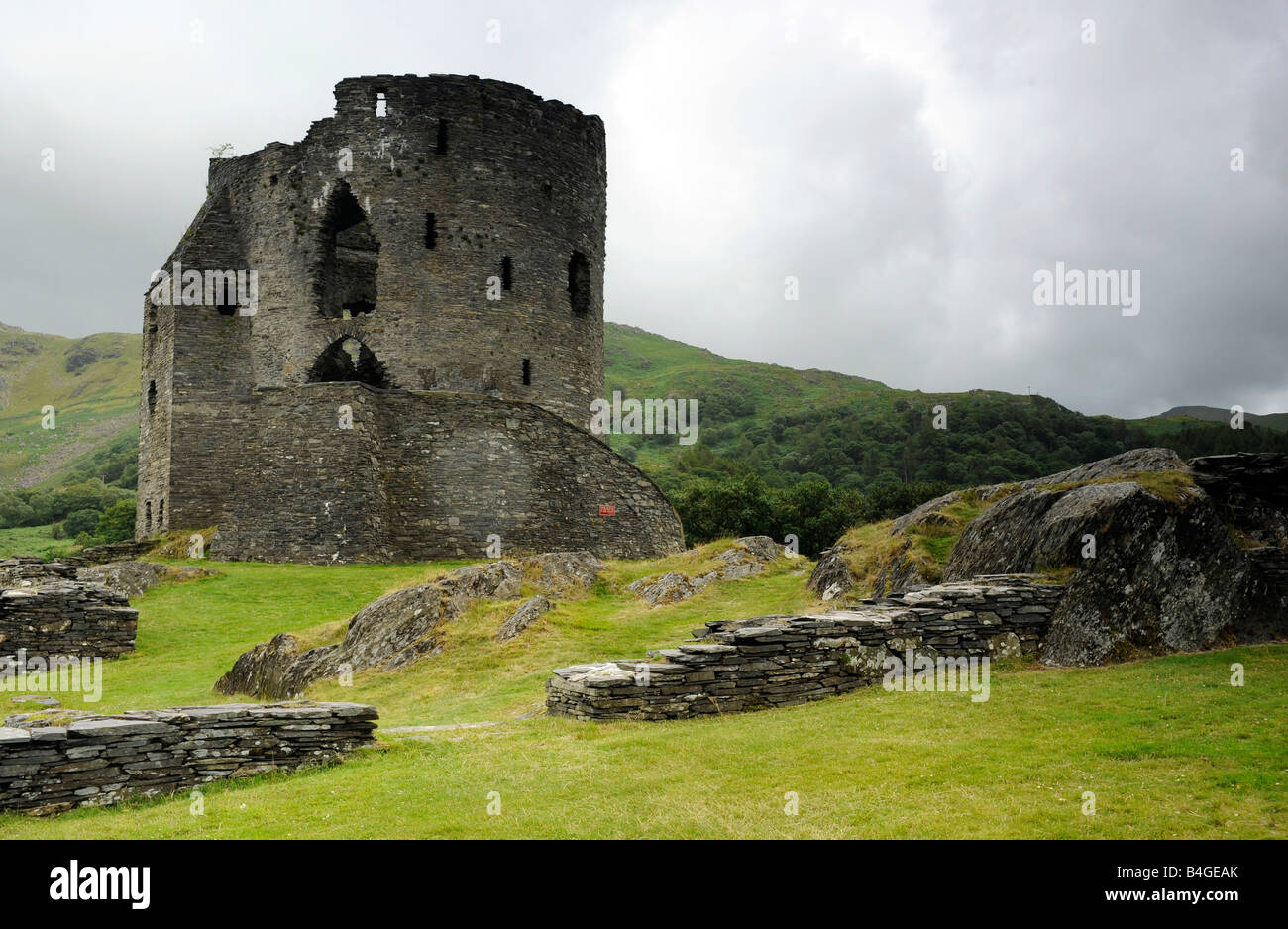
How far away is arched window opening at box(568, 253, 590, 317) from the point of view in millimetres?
36875

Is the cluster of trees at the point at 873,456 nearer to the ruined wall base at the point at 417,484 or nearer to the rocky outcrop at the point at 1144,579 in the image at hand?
the ruined wall base at the point at 417,484

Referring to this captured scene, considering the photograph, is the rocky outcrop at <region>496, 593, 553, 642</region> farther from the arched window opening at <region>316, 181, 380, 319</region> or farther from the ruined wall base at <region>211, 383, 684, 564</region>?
the arched window opening at <region>316, 181, 380, 319</region>

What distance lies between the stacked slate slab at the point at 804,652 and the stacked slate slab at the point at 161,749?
303 cm

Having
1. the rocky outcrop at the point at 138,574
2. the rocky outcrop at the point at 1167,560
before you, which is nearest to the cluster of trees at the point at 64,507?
the rocky outcrop at the point at 138,574

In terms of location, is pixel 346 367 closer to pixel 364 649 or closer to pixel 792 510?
pixel 364 649

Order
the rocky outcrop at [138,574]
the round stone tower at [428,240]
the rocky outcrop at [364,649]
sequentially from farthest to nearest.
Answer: the round stone tower at [428,240] < the rocky outcrop at [138,574] < the rocky outcrop at [364,649]

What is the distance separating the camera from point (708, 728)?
11.1 m

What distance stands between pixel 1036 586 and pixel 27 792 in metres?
12.3

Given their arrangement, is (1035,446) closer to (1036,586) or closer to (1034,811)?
(1036,586)

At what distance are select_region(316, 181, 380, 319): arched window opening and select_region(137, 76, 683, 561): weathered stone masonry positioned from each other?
8.7 inches

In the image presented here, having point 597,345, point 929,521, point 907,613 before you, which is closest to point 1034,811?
point 907,613

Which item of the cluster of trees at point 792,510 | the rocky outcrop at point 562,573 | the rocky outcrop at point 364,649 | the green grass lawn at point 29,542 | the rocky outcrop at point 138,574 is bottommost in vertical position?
the green grass lawn at point 29,542

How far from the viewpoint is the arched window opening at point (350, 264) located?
3522 cm

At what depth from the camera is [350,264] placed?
38594 mm
